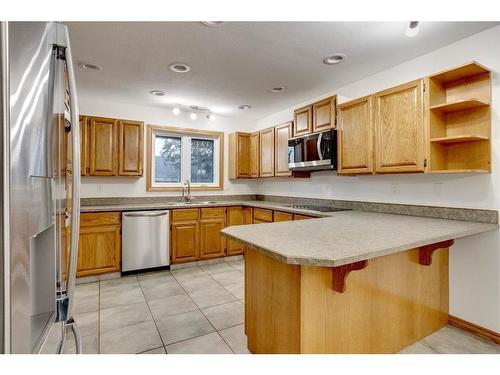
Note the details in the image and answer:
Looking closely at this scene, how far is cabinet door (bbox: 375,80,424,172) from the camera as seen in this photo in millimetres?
2230

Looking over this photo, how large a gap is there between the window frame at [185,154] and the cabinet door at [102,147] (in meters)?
0.59

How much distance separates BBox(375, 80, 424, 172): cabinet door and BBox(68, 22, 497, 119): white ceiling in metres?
0.44

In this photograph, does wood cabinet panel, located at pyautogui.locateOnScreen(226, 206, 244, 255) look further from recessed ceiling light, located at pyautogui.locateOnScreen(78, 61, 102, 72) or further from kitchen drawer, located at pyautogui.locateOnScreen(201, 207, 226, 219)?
recessed ceiling light, located at pyautogui.locateOnScreen(78, 61, 102, 72)

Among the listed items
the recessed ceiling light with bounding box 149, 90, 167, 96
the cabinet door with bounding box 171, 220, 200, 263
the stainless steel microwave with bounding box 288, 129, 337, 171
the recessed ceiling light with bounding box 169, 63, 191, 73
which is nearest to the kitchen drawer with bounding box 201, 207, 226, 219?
the cabinet door with bounding box 171, 220, 200, 263

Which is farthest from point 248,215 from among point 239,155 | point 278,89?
point 278,89

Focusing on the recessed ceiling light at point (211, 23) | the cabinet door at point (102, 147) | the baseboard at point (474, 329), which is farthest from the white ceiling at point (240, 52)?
the baseboard at point (474, 329)

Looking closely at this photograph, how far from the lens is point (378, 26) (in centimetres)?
207

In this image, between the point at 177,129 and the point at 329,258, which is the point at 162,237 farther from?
the point at 329,258

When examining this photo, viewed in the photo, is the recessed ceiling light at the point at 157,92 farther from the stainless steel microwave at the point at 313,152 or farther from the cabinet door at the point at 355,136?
the cabinet door at the point at 355,136

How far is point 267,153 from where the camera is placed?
14.3 feet

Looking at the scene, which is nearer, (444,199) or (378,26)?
(378,26)

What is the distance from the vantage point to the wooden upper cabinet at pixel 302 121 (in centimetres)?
341

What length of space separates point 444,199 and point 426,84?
39.9 inches
